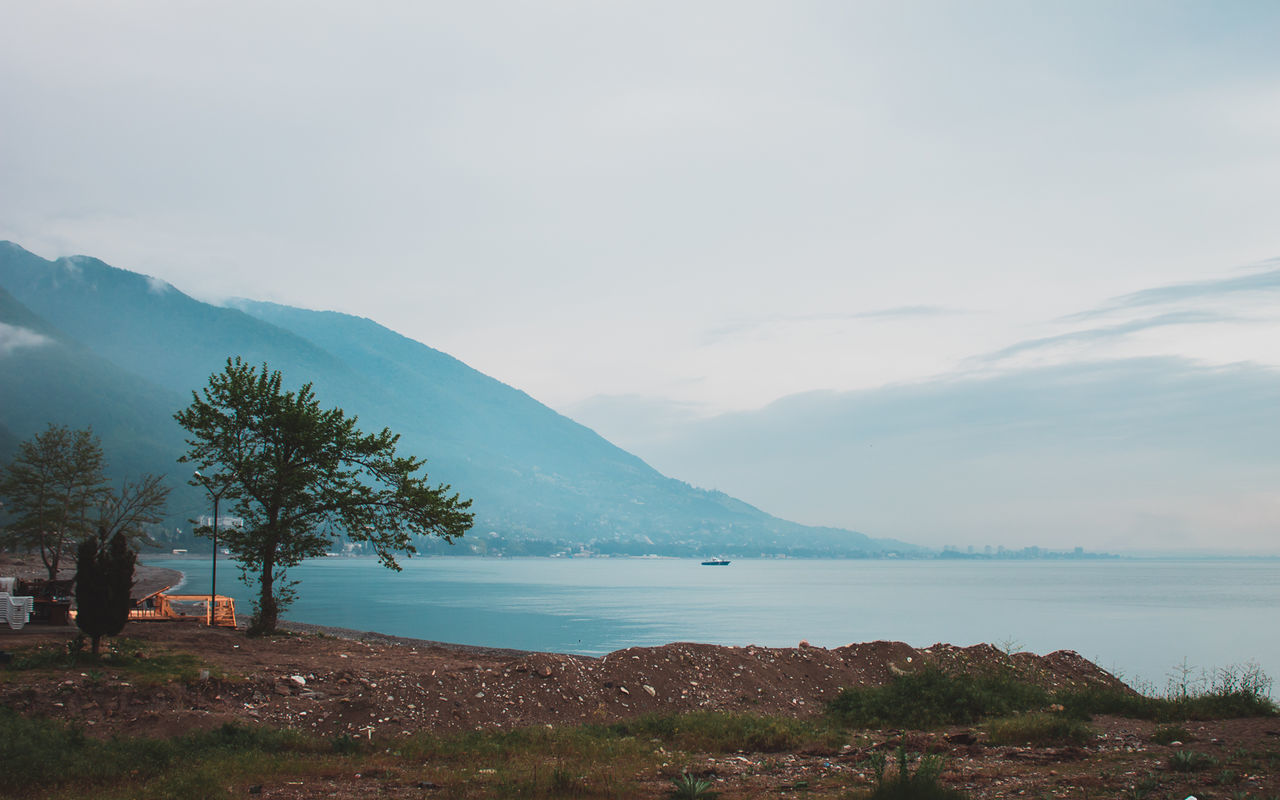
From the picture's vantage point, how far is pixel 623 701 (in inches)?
712

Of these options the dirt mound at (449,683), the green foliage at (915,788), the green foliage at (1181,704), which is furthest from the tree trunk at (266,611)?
the green foliage at (1181,704)

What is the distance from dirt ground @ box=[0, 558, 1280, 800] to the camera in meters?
11.0

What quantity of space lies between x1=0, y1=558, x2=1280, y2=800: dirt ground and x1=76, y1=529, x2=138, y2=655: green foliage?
64.7 inches

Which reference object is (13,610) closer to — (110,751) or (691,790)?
(110,751)

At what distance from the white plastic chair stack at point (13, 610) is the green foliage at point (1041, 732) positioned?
22.9 m

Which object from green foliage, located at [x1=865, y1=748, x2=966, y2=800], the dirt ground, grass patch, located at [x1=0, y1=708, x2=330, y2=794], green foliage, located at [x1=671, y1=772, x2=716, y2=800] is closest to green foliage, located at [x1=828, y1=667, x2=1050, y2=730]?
the dirt ground

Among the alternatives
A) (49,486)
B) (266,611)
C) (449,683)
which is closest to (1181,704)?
(449,683)

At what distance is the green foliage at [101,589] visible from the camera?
1786cm

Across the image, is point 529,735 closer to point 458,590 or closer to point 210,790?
point 210,790

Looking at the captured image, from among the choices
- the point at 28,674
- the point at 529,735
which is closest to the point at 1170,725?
the point at 529,735

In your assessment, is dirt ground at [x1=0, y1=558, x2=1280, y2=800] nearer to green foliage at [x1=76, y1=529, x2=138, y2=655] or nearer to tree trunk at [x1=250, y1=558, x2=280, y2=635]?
tree trunk at [x1=250, y1=558, x2=280, y2=635]

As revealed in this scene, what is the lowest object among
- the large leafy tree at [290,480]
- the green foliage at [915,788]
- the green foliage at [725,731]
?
the green foliage at [725,731]

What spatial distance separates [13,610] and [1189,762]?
25.3m

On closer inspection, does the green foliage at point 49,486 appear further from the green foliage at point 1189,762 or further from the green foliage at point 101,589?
the green foliage at point 1189,762
